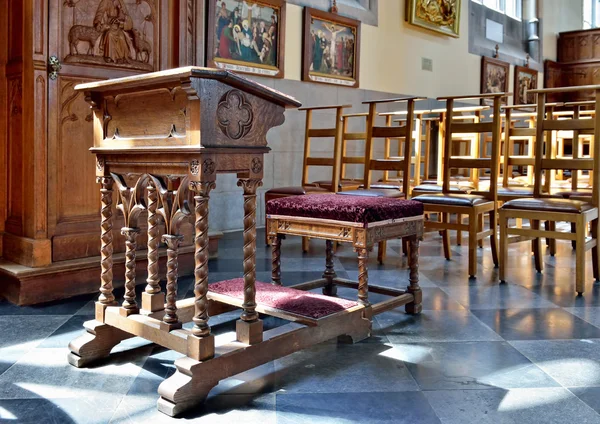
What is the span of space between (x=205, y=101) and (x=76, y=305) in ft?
5.83

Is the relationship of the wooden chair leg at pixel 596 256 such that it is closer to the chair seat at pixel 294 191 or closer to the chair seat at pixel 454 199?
the chair seat at pixel 454 199

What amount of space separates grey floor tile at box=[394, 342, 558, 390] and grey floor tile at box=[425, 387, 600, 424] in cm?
6

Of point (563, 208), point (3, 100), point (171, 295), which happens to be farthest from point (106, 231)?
point (563, 208)

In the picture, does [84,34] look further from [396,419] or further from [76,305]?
[396,419]

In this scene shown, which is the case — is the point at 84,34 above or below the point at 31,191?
above

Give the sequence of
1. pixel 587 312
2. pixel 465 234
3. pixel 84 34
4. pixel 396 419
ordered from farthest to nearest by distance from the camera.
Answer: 1. pixel 465 234
2. pixel 84 34
3. pixel 587 312
4. pixel 396 419

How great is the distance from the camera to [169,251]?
215 centimetres

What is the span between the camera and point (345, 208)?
269 cm

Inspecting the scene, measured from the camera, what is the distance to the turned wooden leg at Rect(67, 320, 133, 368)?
7.48 feet

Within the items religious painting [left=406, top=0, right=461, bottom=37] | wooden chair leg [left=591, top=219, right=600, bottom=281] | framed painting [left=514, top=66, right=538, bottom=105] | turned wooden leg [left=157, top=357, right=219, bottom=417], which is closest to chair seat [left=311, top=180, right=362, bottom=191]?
wooden chair leg [left=591, top=219, right=600, bottom=281]

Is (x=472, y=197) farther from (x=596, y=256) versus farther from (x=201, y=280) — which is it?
(x=201, y=280)

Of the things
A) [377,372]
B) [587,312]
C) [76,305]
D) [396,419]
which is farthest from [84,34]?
[587,312]

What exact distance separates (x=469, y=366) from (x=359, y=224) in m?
0.74

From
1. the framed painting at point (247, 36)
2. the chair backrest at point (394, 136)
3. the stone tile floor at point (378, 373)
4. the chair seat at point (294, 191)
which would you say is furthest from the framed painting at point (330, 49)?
the stone tile floor at point (378, 373)
